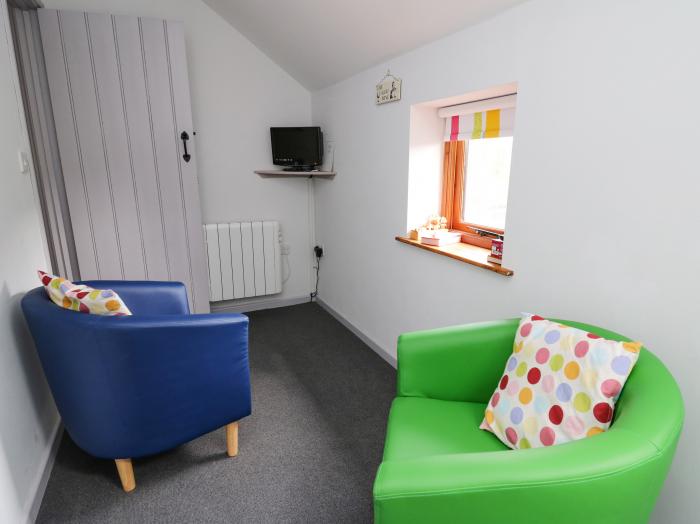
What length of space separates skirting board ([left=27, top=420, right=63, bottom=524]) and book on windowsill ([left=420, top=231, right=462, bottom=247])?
7.00ft

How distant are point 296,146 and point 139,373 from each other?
237 cm

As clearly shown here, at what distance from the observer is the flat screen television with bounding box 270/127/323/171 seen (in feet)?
11.1

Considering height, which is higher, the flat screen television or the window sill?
the flat screen television

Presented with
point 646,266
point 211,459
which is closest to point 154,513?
point 211,459

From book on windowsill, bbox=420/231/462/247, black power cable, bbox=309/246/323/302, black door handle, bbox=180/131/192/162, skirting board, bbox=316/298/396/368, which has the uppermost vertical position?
black door handle, bbox=180/131/192/162

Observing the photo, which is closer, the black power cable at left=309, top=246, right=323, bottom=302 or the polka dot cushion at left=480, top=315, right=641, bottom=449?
the polka dot cushion at left=480, top=315, right=641, bottom=449

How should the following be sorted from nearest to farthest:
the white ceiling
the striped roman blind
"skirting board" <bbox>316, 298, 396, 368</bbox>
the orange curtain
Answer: the white ceiling < the striped roman blind < the orange curtain < "skirting board" <bbox>316, 298, 396, 368</bbox>

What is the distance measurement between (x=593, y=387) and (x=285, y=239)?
120 inches

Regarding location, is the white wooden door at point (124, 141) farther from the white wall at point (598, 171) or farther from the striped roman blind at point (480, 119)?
the striped roman blind at point (480, 119)

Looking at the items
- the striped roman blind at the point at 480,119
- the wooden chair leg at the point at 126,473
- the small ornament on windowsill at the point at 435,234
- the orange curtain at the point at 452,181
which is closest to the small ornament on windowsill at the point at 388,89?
the striped roman blind at the point at 480,119

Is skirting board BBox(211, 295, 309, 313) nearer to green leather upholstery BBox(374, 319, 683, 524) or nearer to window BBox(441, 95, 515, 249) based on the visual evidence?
window BBox(441, 95, 515, 249)

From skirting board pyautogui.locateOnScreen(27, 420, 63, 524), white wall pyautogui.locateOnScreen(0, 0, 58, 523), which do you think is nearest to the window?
white wall pyautogui.locateOnScreen(0, 0, 58, 523)

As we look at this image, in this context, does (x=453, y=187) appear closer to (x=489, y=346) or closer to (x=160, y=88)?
(x=489, y=346)

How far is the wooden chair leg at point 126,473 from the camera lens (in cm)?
168
